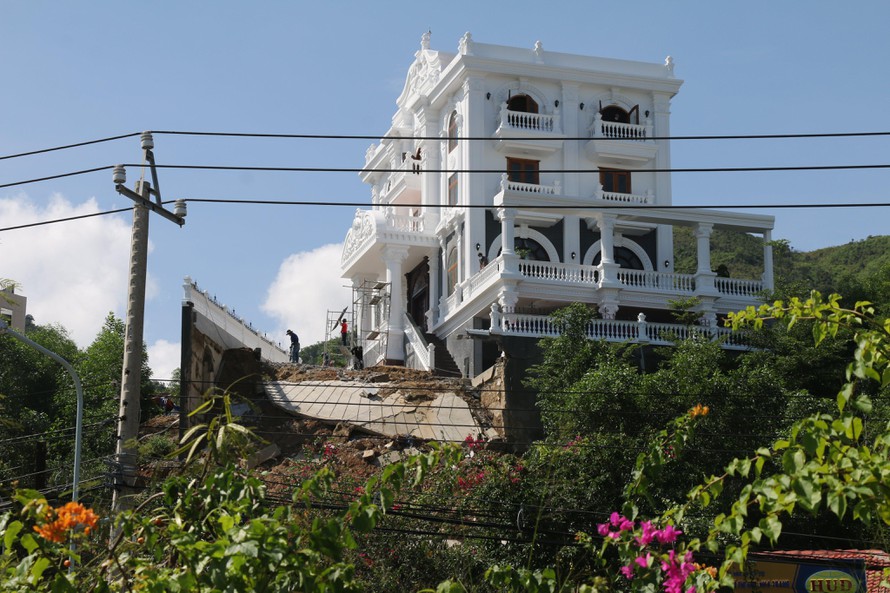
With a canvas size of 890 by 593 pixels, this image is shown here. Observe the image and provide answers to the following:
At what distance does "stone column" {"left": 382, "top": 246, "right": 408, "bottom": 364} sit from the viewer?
Answer: 135ft

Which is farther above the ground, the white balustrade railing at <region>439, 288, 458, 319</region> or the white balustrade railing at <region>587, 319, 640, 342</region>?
the white balustrade railing at <region>439, 288, 458, 319</region>

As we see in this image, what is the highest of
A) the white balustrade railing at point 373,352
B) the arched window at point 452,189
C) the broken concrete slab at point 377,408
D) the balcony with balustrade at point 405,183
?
the balcony with balustrade at point 405,183

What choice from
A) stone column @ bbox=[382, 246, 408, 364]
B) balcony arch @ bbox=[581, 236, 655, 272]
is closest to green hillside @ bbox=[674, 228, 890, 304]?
balcony arch @ bbox=[581, 236, 655, 272]

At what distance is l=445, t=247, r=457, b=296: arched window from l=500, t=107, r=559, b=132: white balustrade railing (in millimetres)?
4321

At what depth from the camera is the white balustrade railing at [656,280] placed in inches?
1512

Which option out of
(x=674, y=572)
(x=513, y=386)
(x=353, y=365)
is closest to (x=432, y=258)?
(x=353, y=365)

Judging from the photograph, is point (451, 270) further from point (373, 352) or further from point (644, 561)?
point (644, 561)

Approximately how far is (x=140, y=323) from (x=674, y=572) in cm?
1005

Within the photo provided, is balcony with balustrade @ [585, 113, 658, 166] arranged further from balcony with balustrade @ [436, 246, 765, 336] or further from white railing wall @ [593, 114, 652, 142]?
balcony with balustrade @ [436, 246, 765, 336]

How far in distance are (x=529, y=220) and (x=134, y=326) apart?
23.8 meters

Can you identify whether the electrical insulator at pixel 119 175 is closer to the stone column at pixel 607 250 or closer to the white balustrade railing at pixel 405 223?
the stone column at pixel 607 250

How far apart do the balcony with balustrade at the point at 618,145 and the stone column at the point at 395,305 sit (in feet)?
23.0

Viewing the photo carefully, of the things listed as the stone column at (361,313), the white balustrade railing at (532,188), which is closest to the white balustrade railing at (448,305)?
the white balustrade railing at (532,188)

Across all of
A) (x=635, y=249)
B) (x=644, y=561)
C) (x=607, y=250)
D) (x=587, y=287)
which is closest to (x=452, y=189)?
(x=635, y=249)
